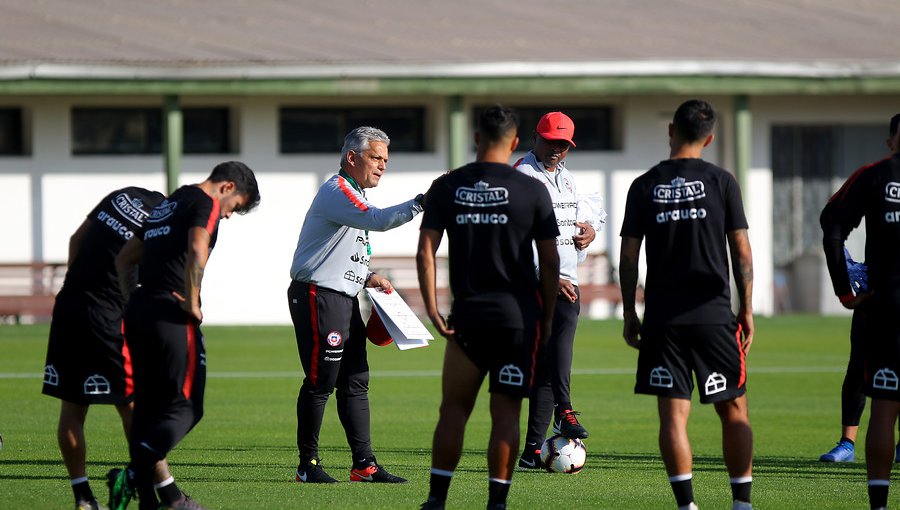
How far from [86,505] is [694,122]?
149 inches

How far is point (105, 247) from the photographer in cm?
786

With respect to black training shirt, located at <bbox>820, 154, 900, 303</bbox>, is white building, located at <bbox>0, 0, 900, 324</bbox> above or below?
above

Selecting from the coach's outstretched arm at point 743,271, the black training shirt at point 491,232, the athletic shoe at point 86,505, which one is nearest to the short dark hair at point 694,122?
the coach's outstretched arm at point 743,271

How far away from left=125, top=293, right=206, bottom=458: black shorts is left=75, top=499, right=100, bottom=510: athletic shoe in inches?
26.6

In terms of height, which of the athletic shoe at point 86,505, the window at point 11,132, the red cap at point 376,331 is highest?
the window at point 11,132

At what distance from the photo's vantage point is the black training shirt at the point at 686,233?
286 inches

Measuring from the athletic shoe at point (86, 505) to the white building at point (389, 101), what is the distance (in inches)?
750

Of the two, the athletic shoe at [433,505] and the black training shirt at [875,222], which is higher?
the black training shirt at [875,222]

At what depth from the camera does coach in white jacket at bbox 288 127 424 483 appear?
9125mm

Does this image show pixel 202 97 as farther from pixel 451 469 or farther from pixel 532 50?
pixel 451 469

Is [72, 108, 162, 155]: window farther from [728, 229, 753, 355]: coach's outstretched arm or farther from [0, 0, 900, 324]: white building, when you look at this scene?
[728, 229, 753, 355]: coach's outstretched arm

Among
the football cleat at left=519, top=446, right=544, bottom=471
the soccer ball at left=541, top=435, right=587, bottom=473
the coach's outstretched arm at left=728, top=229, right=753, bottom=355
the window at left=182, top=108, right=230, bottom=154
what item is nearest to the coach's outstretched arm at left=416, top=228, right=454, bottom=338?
the coach's outstretched arm at left=728, top=229, right=753, bottom=355

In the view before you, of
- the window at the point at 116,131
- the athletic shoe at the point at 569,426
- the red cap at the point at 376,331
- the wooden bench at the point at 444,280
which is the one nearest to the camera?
the red cap at the point at 376,331

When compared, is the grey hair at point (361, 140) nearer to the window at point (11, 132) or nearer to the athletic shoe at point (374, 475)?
the athletic shoe at point (374, 475)
